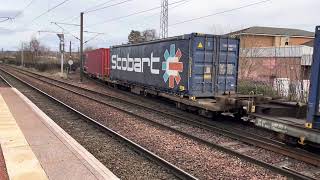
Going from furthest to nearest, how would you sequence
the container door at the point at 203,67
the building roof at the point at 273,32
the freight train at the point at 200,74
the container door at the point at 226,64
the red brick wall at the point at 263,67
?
the building roof at the point at 273,32 → the red brick wall at the point at 263,67 → the container door at the point at 226,64 → the container door at the point at 203,67 → the freight train at the point at 200,74

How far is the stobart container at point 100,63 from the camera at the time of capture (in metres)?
31.3

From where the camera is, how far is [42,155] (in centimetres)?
831

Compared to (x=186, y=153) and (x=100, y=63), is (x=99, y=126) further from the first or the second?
(x=100, y=63)

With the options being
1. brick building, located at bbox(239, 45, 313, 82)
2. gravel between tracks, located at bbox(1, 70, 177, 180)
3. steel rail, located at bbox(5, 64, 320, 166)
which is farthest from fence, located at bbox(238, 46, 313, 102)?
gravel between tracks, located at bbox(1, 70, 177, 180)

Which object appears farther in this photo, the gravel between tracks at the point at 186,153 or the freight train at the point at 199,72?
the freight train at the point at 199,72

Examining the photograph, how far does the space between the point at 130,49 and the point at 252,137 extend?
44.3ft

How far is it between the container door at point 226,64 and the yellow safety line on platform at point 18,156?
815cm

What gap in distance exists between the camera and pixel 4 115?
14062mm

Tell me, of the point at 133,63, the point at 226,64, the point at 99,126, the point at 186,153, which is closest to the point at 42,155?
the point at 186,153

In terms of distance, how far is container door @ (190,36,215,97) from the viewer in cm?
1554

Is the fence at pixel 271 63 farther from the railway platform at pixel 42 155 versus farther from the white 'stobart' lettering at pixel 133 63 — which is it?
the railway platform at pixel 42 155

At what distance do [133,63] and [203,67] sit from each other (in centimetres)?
807

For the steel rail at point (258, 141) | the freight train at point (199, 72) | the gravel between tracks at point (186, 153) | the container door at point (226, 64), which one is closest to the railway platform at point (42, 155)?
the gravel between tracks at point (186, 153)

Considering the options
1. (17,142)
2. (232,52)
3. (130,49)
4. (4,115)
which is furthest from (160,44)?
(17,142)
